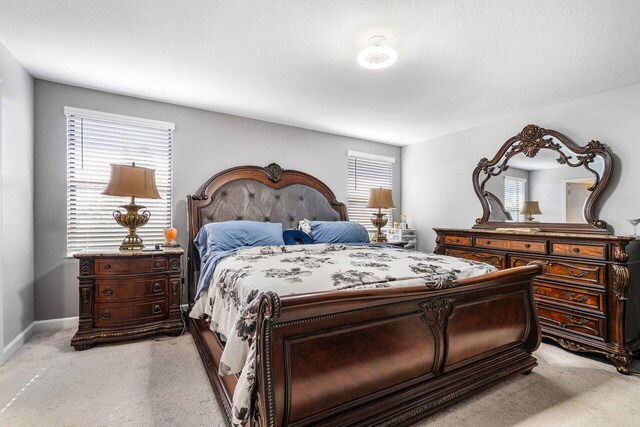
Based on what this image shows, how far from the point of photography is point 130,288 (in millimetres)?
2725

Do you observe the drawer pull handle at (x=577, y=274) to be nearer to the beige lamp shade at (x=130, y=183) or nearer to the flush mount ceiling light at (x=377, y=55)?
the flush mount ceiling light at (x=377, y=55)

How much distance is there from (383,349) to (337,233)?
209 cm

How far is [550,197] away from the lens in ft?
11.2

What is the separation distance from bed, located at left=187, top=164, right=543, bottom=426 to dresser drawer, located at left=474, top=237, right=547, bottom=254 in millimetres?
1031

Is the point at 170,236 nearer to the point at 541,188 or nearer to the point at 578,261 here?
the point at 578,261

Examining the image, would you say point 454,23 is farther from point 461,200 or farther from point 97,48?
point 461,200

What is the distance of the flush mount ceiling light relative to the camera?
219cm

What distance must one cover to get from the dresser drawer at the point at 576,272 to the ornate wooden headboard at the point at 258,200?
94.2 inches

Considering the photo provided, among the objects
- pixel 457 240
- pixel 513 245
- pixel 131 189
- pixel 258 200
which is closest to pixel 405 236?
pixel 457 240

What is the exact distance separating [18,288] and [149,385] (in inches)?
62.2

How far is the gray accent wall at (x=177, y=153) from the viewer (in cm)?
292

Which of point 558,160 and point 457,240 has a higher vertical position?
point 558,160

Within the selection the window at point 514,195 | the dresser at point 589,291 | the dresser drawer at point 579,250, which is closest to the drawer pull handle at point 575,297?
the dresser at point 589,291

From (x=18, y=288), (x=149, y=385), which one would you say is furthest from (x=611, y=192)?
(x=18, y=288)
